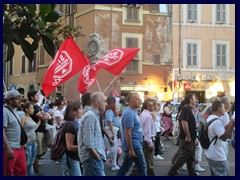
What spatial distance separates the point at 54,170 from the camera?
1005 cm

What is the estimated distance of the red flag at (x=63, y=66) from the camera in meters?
10.6

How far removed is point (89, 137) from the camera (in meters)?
5.89

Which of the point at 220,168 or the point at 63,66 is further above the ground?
the point at 63,66

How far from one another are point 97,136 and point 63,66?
17.6 ft

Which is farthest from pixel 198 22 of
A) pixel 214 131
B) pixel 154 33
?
pixel 214 131

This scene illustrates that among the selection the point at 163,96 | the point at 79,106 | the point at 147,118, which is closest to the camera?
the point at 79,106

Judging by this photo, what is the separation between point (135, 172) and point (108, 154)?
99cm

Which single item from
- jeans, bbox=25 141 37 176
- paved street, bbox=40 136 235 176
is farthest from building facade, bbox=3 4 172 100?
jeans, bbox=25 141 37 176

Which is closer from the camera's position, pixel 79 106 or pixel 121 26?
pixel 79 106

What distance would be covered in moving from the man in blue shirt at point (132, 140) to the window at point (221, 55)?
2553cm

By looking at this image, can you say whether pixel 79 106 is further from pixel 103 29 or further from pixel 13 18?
pixel 103 29

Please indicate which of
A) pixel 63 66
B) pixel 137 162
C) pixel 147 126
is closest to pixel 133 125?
pixel 137 162

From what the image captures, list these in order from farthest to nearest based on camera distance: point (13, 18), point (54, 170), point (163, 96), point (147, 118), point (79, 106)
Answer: point (163, 96), point (54, 170), point (147, 118), point (79, 106), point (13, 18)

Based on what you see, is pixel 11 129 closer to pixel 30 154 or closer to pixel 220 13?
pixel 30 154
